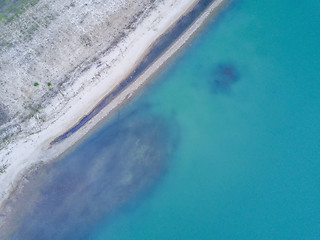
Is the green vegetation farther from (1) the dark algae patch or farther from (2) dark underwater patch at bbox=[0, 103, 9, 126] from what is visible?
(1) the dark algae patch

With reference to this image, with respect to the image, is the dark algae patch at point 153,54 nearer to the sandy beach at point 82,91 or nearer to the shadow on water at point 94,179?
the sandy beach at point 82,91

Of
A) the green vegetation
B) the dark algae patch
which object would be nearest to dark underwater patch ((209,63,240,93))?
the dark algae patch

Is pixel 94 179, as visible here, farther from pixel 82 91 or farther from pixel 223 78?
pixel 223 78

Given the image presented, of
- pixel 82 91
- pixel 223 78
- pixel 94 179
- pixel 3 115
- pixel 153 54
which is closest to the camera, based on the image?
pixel 3 115

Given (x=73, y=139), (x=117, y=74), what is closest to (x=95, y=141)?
(x=73, y=139)

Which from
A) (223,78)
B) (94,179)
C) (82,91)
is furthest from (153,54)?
(94,179)

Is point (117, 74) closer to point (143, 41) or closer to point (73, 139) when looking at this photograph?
point (143, 41)

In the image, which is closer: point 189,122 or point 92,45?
point 92,45
